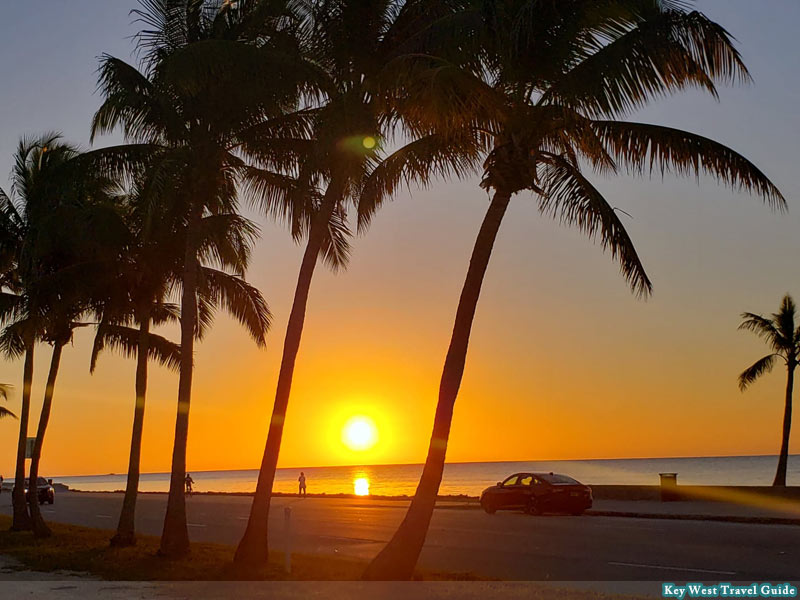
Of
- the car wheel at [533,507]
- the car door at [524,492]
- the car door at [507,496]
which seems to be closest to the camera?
the car wheel at [533,507]

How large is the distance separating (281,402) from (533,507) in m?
17.8

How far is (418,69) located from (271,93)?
426 centimetres

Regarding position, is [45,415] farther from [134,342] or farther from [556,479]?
[556,479]

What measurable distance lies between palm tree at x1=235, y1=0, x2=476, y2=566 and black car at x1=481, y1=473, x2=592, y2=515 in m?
16.6

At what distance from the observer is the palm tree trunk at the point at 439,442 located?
13.1m

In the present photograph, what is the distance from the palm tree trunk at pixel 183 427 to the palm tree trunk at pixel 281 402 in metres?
2.17

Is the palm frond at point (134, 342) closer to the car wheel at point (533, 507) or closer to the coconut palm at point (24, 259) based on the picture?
the coconut palm at point (24, 259)

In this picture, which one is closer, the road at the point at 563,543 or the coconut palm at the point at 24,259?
the road at the point at 563,543

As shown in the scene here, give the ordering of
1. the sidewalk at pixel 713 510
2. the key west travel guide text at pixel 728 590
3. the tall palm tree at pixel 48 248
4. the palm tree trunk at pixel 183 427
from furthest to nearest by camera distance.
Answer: the sidewalk at pixel 713 510, the tall palm tree at pixel 48 248, the palm tree trunk at pixel 183 427, the key west travel guide text at pixel 728 590

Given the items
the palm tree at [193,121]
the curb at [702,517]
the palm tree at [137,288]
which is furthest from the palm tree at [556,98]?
the curb at [702,517]

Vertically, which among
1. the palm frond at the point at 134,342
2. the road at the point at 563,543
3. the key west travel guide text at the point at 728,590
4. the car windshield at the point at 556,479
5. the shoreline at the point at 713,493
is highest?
the palm frond at the point at 134,342

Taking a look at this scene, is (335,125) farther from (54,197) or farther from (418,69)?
(54,197)

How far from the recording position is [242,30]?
18297 millimetres

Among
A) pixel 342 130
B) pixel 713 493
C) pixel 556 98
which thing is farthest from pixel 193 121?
pixel 713 493
